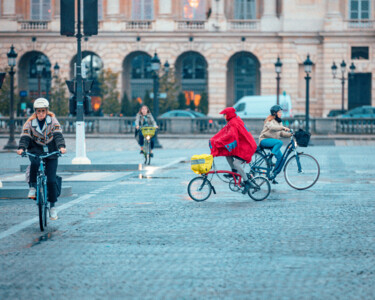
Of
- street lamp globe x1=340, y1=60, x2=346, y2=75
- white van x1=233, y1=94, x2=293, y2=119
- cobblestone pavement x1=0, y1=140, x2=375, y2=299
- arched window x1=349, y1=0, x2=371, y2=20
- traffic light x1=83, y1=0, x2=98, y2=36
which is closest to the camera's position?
cobblestone pavement x1=0, y1=140, x2=375, y2=299

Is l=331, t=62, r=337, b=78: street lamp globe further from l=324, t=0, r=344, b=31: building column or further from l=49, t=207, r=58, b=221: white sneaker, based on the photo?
l=49, t=207, r=58, b=221: white sneaker

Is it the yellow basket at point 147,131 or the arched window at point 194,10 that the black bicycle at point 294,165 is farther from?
the arched window at point 194,10

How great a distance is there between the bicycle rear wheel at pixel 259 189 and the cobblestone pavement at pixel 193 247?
0.23 meters

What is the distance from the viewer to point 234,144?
12945mm

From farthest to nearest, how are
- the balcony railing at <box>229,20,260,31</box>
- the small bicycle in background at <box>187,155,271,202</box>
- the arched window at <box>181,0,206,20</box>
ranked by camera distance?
the arched window at <box>181,0,206,20</box>, the balcony railing at <box>229,20,260,31</box>, the small bicycle in background at <box>187,155,271,202</box>

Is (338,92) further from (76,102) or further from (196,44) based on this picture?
(76,102)

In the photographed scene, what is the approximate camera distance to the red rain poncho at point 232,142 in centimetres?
1293

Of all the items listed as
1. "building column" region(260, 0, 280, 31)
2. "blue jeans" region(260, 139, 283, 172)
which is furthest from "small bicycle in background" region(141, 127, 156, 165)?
"building column" region(260, 0, 280, 31)

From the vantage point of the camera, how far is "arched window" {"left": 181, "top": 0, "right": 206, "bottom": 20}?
60.3 meters

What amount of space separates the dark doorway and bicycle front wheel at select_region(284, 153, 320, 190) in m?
43.6

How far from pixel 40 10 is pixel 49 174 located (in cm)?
5257

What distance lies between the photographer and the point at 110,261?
7.95 metres

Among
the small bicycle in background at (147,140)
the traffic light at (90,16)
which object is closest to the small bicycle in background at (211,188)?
the traffic light at (90,16)

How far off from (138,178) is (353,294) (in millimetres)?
12075
